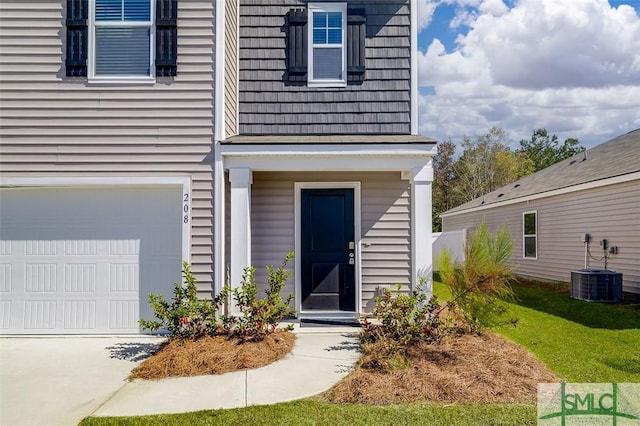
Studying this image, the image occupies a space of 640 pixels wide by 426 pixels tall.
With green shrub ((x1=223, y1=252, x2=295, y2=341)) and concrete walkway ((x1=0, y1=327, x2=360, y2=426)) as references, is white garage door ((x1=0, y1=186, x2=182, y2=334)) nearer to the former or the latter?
concrete walkway ((x1=0, y1=327, x2=360, y2=426))

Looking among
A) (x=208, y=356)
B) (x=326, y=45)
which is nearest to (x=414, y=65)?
(x=326, y=45)

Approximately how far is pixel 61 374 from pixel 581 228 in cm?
1165

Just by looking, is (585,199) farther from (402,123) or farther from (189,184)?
(189,184)

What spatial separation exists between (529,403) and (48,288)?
606 cm

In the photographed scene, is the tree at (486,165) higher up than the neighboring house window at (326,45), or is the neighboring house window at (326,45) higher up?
the tree at (486,165)

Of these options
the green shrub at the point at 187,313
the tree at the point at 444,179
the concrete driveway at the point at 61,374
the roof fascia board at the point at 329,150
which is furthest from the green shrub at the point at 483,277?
the tree at the point at 444,179

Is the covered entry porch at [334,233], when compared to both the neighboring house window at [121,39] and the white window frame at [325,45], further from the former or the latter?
the neighboring house window at [121,39]

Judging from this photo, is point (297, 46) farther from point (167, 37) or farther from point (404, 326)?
point (404, 326)

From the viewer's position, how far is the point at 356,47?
713 cm

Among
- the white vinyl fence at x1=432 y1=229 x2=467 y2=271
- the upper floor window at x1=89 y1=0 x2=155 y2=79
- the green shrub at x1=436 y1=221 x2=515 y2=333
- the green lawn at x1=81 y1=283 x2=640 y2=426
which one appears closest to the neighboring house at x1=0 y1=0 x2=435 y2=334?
the upper floor window at x1=89 y1=0 x2=155 y2=79

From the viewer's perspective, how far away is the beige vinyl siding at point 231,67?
6.32 m

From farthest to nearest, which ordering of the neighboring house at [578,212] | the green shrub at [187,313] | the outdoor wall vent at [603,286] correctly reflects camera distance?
the neighboring house at [578,212]
the outdoor wall vent at [603,286]
the green shrub at [187,313]

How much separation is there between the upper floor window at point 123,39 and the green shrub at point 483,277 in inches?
194

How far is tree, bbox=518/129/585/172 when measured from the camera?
139ft
